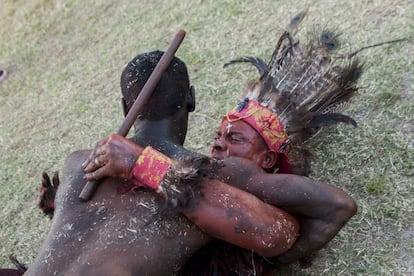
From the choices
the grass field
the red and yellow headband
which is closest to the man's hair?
the red and yellow headband

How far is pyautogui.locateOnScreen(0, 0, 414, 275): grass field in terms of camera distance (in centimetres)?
296

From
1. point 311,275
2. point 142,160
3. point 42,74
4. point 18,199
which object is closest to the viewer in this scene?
point 142,160

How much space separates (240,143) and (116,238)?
953 mm

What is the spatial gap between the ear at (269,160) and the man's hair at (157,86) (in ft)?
1.86

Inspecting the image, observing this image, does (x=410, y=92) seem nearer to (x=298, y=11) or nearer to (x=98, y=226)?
(x=298, y=11)

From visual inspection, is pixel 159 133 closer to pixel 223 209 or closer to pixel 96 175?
pixel 96 175

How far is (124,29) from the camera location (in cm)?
545

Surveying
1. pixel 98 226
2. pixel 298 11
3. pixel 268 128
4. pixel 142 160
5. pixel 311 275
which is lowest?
pixel 311 275

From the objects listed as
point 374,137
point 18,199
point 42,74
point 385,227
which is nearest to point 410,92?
point 374,137

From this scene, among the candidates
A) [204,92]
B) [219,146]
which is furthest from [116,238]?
[204,92]

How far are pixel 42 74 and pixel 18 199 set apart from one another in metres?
1.72

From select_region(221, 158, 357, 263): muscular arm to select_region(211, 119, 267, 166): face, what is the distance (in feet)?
1.49

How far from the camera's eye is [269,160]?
9.31 ft

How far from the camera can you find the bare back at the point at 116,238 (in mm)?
1997
